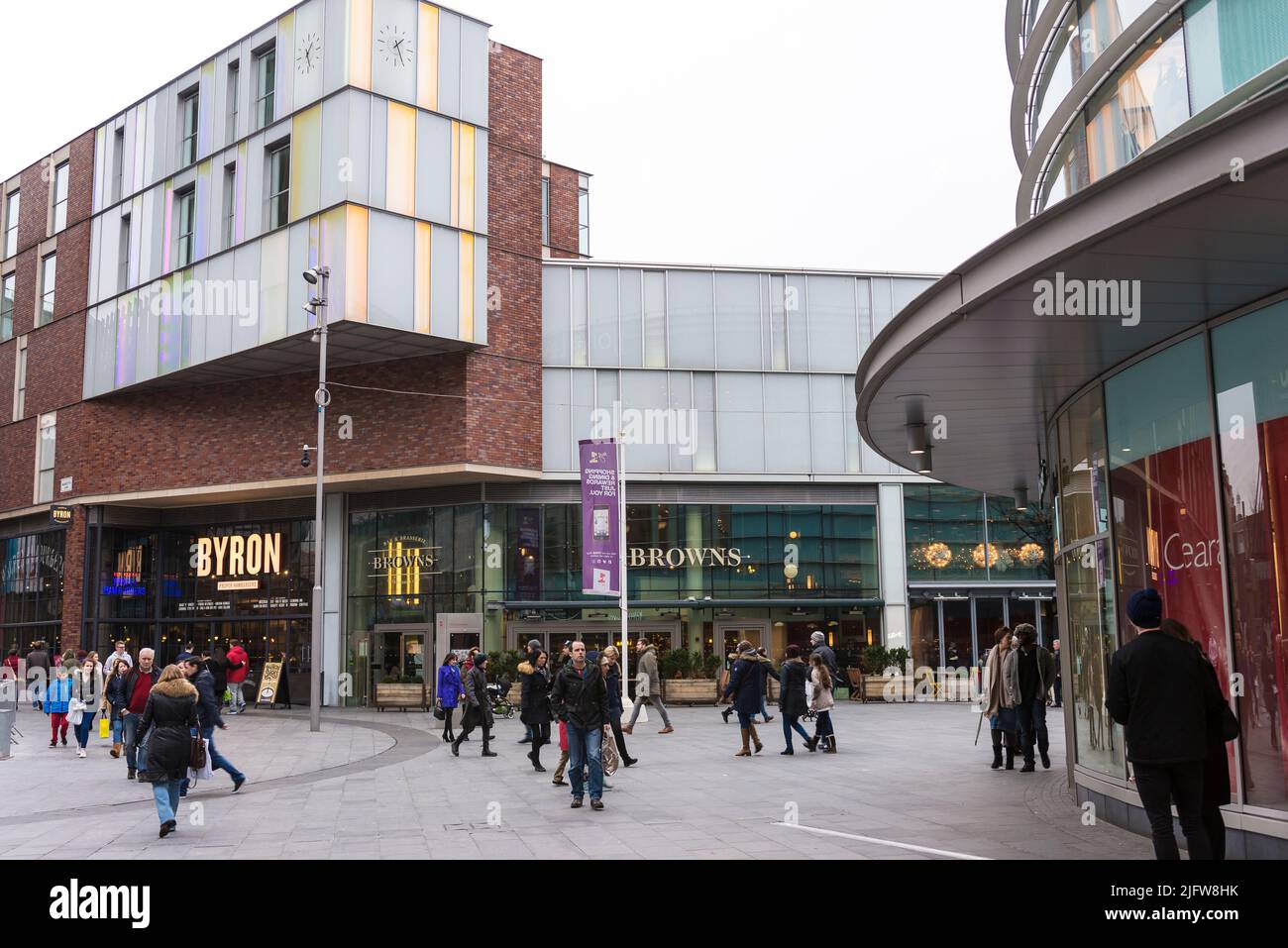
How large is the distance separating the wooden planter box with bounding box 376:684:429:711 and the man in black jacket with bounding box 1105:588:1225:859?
25498mm

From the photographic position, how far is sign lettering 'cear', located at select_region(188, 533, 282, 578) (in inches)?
1433

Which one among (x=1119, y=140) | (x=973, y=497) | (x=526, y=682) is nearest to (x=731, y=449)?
(x=973, y=497)

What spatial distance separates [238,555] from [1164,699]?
1349 inches

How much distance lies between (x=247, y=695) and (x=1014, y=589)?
23.5 metres

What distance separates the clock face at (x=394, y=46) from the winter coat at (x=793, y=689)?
20538 mm

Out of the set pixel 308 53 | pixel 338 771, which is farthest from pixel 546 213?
pixel 338 771

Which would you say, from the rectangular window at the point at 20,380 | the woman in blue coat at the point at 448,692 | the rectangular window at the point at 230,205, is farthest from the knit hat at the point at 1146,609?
the rectangular window at the point at 20,380

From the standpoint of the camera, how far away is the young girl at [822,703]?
1839 cm

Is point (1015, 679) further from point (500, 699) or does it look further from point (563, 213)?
point (563, 213)

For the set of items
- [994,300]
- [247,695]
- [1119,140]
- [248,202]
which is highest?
[248,202]

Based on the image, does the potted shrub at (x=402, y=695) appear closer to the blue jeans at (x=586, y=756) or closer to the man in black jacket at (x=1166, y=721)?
the blue jeans at (x=586, y=756)

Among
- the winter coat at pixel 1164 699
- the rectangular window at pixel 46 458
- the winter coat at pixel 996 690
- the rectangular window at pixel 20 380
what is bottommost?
the winter coat at pixel 996 690

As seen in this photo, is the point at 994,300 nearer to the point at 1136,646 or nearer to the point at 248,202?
the point at 1136,646
